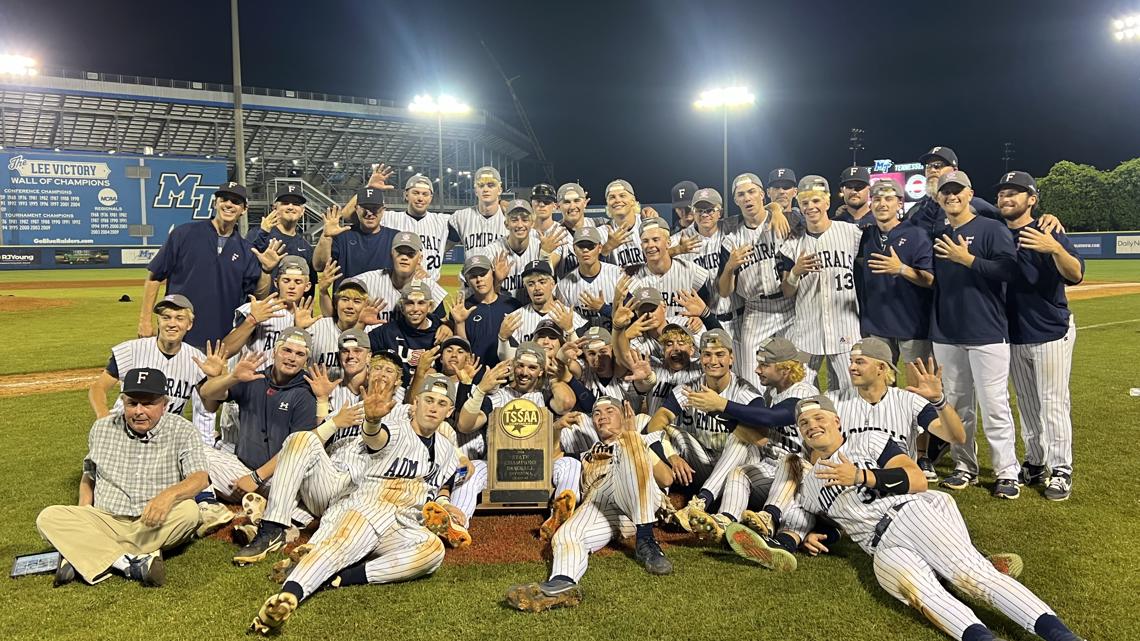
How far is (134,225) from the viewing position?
42281 mm

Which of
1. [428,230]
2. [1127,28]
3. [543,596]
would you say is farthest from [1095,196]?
[543,596]

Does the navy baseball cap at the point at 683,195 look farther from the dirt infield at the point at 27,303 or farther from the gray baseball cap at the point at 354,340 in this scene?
the dirt infield at the point at 27,303

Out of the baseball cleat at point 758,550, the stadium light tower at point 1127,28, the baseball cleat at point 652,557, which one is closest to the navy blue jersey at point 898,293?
the baseball cleat at point 758,550

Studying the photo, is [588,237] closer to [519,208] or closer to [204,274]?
[519,208]

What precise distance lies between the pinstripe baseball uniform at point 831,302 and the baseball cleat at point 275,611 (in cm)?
394

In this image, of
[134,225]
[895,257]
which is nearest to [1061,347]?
[895,257]

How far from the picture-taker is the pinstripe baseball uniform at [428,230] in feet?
22.8

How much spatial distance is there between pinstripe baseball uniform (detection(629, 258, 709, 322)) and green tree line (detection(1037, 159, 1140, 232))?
50.6 m

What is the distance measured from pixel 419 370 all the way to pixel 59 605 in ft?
7.58

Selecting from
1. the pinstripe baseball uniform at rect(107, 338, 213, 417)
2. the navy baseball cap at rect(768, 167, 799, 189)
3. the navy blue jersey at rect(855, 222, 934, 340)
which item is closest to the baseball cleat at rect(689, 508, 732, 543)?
the navy blue jersey at rect(855, 222, 934, 340)

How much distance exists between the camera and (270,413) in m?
4.89

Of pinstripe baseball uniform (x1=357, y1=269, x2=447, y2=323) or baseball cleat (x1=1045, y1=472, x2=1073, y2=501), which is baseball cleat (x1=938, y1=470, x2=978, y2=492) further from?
pinstripe baseball uniform (x1=357, y1=269, x2=447, y2=323)

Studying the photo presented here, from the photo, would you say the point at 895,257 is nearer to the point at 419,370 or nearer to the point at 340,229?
the point at 419,370

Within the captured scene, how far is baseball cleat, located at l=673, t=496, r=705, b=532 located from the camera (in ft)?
→ 13.8
